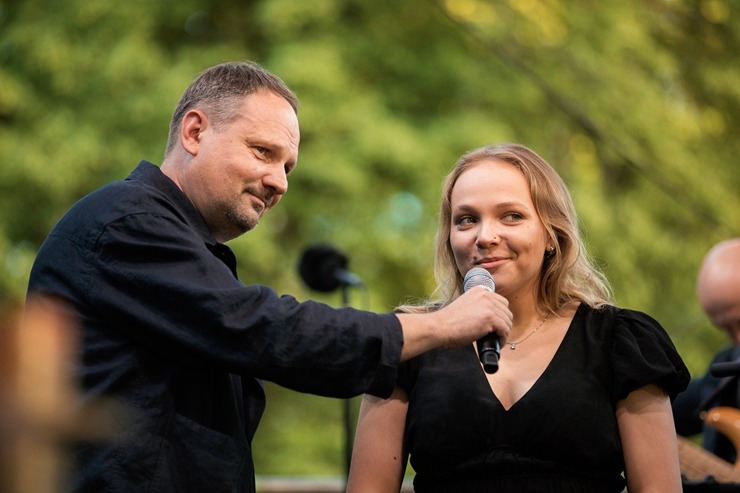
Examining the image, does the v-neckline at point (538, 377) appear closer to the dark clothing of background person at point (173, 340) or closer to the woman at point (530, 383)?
the woman at point (530, 383)

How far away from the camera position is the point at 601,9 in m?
10.2

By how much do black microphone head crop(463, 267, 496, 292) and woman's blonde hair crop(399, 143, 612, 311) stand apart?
258 mm

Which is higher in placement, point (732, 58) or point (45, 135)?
point (732, 58)

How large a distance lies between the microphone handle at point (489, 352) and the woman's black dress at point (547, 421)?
328 mm

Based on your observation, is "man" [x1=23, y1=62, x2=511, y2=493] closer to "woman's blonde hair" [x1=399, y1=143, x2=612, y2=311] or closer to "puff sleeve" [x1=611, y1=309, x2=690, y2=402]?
"puff sleeve" [x1=611, y1=309, x2=690, y2=402]

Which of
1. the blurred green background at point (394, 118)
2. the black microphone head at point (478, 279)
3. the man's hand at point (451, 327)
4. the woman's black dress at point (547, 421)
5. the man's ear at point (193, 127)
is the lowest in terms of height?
the woman's black dress at point (547, 421)

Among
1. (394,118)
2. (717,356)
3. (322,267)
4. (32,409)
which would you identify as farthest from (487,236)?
(394,118)

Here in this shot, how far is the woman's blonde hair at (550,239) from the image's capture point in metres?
3.14

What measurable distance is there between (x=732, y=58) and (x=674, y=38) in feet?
2.00

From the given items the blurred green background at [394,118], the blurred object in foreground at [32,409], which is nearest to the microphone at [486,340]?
the blurred object in foreground at [32,409]

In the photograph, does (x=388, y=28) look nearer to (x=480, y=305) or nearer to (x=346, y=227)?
(x=346, y=227)

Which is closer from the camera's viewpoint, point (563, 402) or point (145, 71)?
point (563, 402)

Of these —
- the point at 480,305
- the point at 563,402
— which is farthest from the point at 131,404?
the point at 563,402

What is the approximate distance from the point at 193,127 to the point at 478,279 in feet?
2.83
